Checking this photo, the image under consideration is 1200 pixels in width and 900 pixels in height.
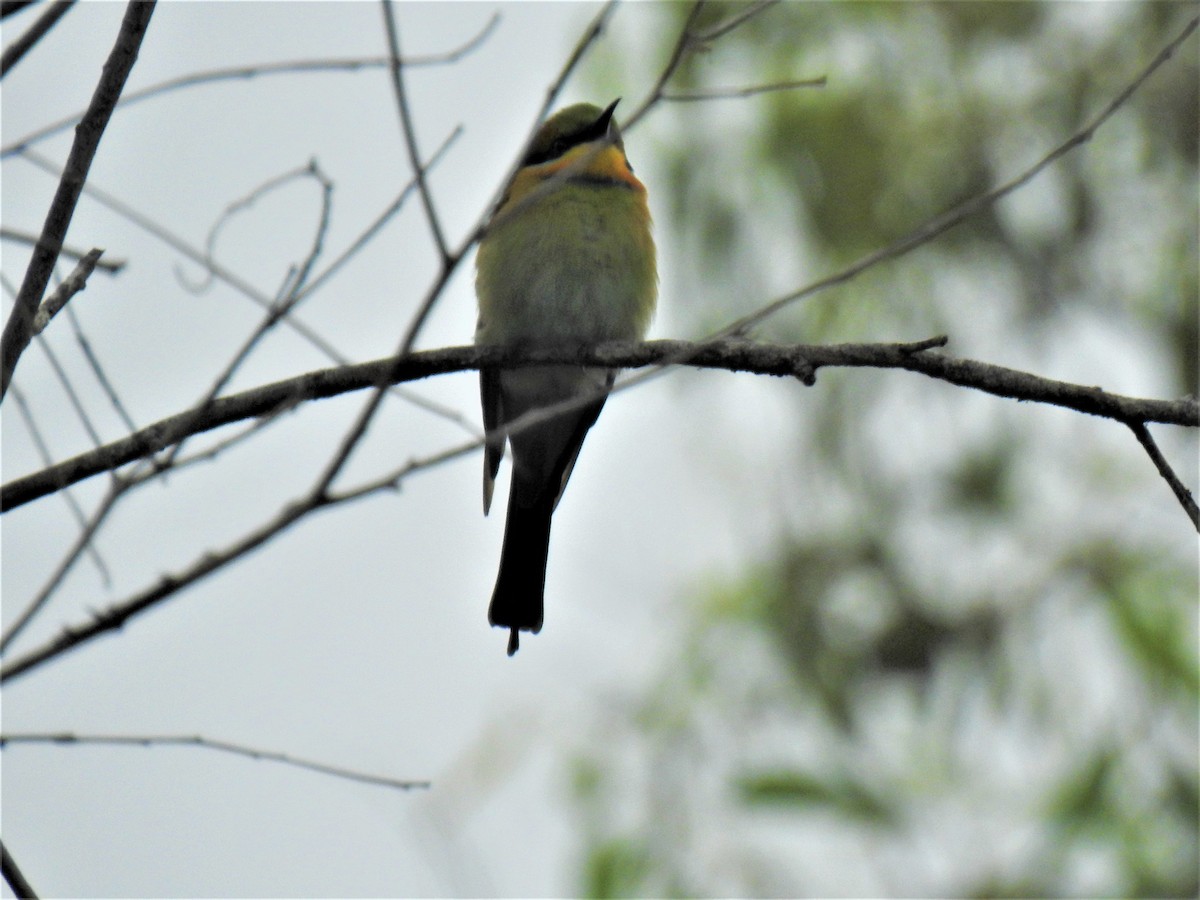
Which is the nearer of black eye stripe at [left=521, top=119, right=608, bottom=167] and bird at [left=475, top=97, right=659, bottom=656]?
bird at [left=475, top=97, right=659, bottom=656]

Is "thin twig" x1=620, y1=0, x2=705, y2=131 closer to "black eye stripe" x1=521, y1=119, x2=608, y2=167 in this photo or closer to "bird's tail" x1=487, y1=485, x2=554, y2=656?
"bird's tail" x1=487, y1=485, x2=554, y2=656

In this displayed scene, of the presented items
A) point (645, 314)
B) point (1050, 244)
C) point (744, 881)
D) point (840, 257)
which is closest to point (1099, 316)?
point (1050, 244)

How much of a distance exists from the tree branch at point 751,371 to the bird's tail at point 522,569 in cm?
112

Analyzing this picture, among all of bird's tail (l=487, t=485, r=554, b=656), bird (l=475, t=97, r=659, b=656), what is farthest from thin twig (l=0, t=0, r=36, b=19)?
bird's tail (l=487, t=485, r=554, b=656)

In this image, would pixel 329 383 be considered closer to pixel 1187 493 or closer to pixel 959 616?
pixel 1187 493

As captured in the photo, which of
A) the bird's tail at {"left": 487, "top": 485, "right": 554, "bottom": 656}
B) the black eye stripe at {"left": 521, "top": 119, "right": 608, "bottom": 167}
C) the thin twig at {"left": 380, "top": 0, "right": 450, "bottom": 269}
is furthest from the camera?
the black eye stripe at {"left": 521, "top": 119, "right": 608, "bottom": 167}

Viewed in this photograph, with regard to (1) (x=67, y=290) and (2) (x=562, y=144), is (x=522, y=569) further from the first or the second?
(1) (x=67, y=290)

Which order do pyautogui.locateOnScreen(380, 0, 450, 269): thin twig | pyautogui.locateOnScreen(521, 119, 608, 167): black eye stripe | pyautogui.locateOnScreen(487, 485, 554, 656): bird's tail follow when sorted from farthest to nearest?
pyautogui.locateOnScreen(521, 119, 608, 167): black eye stripe < pyautogui.locateOnScreen(487, 485, 554, 656): bird's tail < pyautogui.locateOnScreen(380, 0, 450, 269): thin twig

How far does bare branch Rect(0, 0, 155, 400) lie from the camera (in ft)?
6.53

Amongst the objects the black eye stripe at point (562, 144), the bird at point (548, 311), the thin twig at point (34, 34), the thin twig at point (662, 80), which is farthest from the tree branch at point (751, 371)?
the black eye stripe at point (562, 144)

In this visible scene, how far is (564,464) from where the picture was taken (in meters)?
3.98

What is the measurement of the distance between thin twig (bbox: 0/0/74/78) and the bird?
1.78m

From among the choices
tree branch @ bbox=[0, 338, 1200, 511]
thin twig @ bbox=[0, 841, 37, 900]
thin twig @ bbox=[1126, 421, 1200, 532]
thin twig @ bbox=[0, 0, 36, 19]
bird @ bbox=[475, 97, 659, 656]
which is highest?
bird @ bbox=[475, 97, 659, 656]

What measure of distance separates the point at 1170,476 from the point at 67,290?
1.62m
